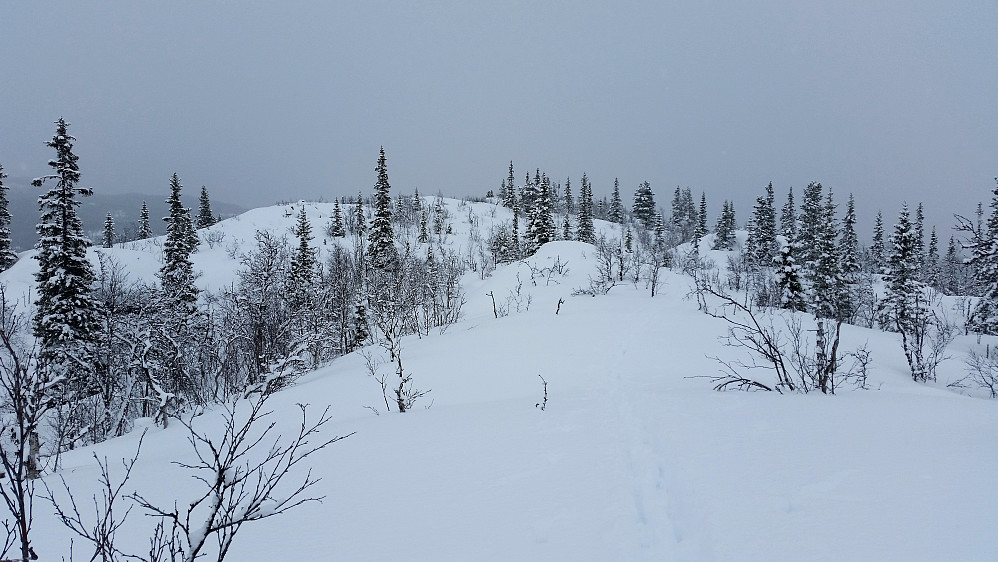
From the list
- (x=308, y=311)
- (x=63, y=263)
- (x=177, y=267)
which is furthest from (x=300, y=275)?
(x=63, y=263)

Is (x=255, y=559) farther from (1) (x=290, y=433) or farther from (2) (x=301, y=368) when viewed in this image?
(2) (x=301, y=368)

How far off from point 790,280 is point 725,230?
1833 inches

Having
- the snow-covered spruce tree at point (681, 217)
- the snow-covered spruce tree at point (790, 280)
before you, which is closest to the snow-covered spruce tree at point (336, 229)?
the snow-covered spruce tree at point (790, 280)

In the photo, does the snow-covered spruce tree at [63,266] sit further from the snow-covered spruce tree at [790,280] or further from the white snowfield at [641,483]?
the snow-covered spruce tree at [790,280]

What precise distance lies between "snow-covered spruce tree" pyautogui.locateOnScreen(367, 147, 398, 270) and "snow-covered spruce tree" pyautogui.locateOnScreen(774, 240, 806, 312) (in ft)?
106

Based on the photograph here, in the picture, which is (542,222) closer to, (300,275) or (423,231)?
(423,231)

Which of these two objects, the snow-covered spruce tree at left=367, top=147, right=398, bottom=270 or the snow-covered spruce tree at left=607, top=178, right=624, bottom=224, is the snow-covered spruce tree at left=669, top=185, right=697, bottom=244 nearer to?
the snow-covered spruce tree at left=607, top=178, right=624, bottom=224

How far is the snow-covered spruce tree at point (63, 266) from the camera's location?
61.8 feet

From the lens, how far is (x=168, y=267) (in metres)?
30.3

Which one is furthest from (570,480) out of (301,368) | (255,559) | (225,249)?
(225,249)

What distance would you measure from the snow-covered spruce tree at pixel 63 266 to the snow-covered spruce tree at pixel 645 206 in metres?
83.6

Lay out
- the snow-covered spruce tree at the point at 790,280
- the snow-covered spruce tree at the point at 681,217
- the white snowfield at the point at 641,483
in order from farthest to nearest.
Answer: the snow-covered spruce tree at the point at 681,217 → the snow-covered spruce tree at the point at 790,280 → the white snowfield at the point at 641,483

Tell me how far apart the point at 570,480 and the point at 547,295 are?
1053 inches

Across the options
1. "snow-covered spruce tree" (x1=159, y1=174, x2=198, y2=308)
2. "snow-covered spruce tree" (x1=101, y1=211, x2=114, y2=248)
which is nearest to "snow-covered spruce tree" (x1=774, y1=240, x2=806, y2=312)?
"snow-covered spruce tree" (x1=159, y1=174, x2=198, y2=308)
